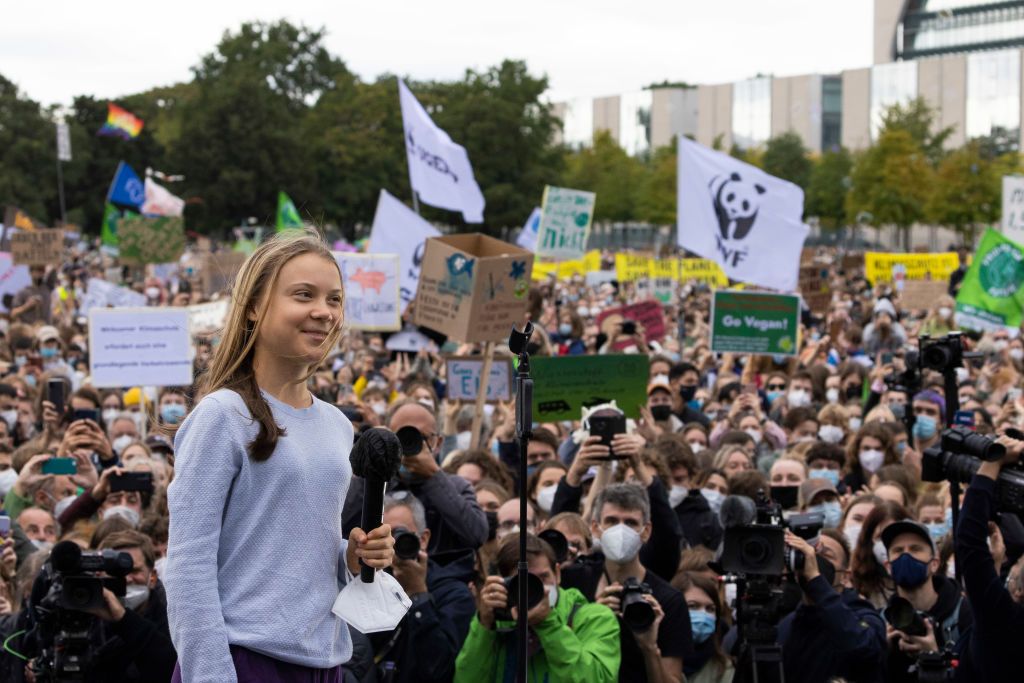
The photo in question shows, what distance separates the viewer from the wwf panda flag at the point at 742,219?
14672mm

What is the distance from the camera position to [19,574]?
6.06 meters

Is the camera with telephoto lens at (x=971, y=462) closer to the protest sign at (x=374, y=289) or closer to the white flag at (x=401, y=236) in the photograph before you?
the protest sign at (x=374, y=289)

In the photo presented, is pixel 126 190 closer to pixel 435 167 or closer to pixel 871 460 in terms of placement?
pixel 435 167

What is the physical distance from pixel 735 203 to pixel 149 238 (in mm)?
15701

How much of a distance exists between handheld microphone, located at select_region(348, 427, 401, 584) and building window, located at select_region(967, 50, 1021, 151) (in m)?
80.4

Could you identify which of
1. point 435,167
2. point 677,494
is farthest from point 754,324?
point 677,494

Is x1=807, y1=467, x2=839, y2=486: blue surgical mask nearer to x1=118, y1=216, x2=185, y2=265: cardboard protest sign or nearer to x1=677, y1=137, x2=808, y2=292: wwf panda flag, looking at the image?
x1=677, y1=137, x2=808, y2=292: wwf panda flag

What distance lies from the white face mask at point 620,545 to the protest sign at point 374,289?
27.8 feet

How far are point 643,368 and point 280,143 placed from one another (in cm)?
6082

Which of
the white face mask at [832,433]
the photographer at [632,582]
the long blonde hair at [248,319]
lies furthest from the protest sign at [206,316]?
the long blonde hair at [248,319]

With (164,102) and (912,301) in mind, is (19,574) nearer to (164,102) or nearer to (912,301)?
(912,301)

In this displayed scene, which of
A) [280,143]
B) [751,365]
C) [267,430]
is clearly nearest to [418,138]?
[751,365]

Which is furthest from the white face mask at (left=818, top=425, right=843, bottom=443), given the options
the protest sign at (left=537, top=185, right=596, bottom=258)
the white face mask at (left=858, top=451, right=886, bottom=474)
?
the protest sign at (left=537, top=185, right=596, bottom=258)

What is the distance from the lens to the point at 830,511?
8039 millimetres
